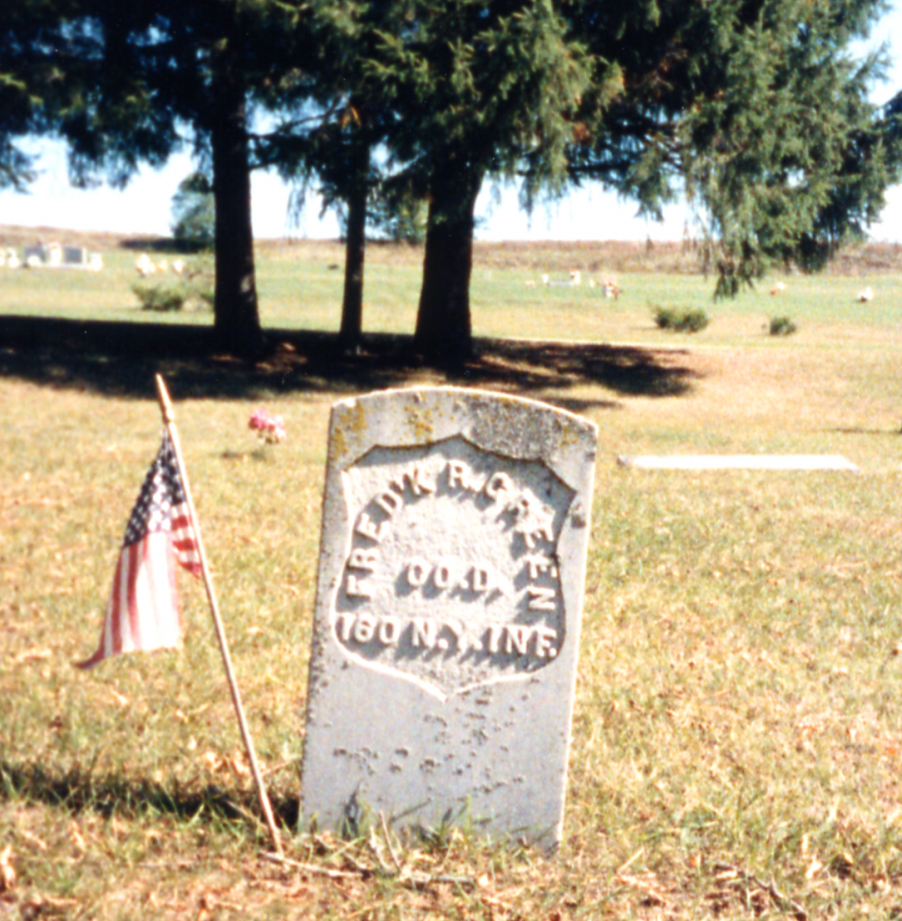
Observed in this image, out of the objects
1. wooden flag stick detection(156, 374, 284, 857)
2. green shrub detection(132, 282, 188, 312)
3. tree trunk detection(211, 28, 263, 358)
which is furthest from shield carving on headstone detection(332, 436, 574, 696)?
green shrub detection(132, 282, 188, 312)

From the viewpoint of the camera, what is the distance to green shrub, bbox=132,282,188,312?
35.9 m

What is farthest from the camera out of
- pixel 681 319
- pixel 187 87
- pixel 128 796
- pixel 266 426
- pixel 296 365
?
pixel 681 319

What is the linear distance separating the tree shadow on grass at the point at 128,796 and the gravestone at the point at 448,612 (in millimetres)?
329

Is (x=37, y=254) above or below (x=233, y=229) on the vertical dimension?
above

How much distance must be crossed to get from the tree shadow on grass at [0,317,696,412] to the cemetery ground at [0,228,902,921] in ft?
11.4

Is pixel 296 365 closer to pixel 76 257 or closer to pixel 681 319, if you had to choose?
pixel 681 319

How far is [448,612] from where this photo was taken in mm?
3578

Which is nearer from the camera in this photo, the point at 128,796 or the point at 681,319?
the point at 128,796

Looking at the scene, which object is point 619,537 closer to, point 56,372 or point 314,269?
point 56,372

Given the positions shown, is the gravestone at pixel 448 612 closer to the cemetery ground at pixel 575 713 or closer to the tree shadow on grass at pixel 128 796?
the cemetery ground at pixel 575 713

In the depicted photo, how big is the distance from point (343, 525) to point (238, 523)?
15.6ft

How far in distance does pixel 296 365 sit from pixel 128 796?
52.3 ft

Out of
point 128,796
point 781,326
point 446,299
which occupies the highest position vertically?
point 446,299

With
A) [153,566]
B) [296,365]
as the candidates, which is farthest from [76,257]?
[153,566]
